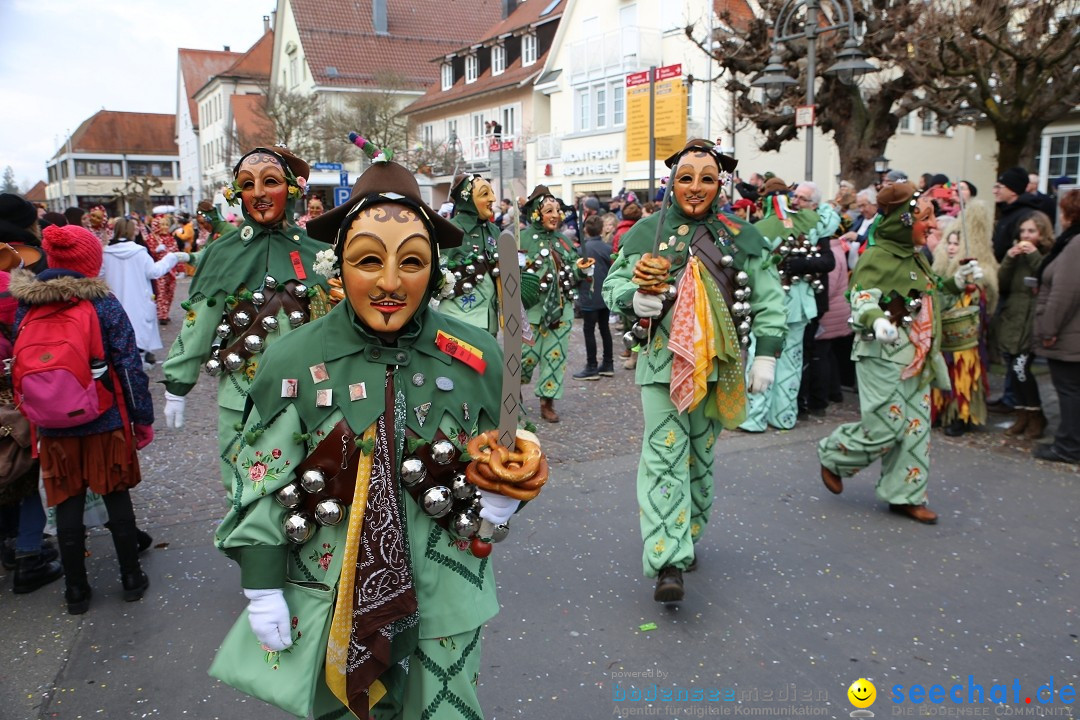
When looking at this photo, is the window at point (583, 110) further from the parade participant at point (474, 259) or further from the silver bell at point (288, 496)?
the silver bell at point (288, 496)

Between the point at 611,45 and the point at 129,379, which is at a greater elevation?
the point at 611,45

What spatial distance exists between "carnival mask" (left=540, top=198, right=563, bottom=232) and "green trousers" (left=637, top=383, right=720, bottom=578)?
4.62 m

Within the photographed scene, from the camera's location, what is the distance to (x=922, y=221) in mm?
5387

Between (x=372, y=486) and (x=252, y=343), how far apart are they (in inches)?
91.1

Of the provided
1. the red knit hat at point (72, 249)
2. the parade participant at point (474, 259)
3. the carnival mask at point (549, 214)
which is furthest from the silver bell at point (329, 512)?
the carnival mask at point (549, 214)

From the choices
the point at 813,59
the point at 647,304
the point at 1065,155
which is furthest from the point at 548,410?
the point at 1065,155

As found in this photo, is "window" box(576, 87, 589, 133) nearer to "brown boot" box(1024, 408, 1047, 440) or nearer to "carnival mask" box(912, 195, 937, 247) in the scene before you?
"brown boot" box(1024, 408, 1047, 440)

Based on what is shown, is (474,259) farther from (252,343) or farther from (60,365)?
(60,365)

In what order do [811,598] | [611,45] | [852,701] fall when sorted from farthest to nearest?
[611,45] → [811,598] → [852,701]

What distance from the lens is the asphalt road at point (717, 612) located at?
3.56 metres

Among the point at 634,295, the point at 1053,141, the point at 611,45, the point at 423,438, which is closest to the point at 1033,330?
the point at 634,295

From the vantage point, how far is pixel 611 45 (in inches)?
1138

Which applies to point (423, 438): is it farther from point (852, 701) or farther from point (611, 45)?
point (611, 45)

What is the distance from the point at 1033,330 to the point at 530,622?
17.9 feet
